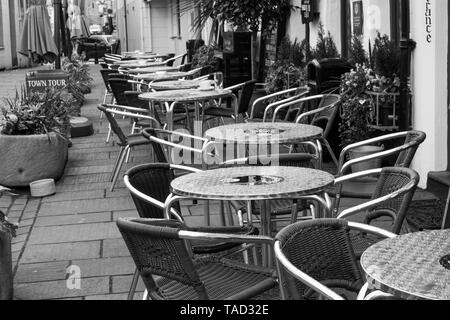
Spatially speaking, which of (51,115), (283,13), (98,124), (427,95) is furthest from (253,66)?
(427,95)

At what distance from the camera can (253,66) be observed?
487 inches

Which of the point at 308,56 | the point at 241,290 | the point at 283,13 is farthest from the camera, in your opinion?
the point at 283,13

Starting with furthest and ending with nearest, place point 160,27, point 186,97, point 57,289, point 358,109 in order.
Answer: point 160,27 < point 186,97 < point 358,109 < point 57,289

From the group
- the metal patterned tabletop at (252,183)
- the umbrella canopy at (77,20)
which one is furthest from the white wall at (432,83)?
the umbrella canopy at (77,20)

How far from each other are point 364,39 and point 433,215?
10.3 ft

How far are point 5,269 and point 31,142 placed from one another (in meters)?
3.09

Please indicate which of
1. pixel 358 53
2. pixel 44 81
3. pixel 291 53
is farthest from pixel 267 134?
pixel 44 81

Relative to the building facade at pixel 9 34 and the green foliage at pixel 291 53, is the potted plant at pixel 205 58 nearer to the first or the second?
the green foliage at pixel 291 53

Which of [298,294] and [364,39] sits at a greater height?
[364,39]

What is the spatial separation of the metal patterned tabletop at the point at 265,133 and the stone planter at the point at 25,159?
238cm

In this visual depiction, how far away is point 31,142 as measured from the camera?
7.00 metres

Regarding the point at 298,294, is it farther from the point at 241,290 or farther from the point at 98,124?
the point at 98,124

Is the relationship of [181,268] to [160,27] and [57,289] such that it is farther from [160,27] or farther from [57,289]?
[160,27]

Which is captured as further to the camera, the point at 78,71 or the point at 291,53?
the point at 78,71
